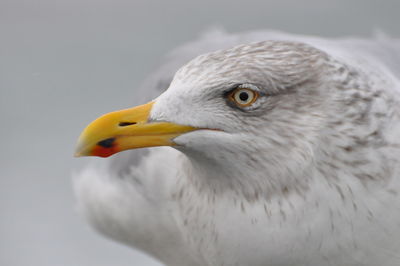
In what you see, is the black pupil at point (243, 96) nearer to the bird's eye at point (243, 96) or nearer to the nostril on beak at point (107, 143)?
the bird's eye at point (243, 96)

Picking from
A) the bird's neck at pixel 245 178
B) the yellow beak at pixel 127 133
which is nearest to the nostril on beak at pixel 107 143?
the yellow beak at pixel 127 133

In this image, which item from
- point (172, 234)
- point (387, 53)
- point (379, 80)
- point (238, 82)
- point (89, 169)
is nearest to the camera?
point (238, 82)

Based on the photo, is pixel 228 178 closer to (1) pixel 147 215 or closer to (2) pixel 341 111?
(2) pixel 341 111

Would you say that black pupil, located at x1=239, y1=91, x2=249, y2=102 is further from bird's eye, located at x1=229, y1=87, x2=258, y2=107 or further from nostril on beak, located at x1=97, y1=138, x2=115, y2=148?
nostril on beak, located at x1=97, y1=138, x2=115, y2=148

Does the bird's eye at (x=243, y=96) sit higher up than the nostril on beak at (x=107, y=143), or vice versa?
the nostril on beak at (x=107, y=143)

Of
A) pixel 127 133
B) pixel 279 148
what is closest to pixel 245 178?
pixel 279 148

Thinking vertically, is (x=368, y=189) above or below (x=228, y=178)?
below

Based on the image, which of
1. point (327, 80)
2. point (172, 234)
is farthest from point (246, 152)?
point (172, 234)

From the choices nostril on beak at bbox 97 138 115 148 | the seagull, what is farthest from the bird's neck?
→ nostril on beak at bbox 97 138 115 148
